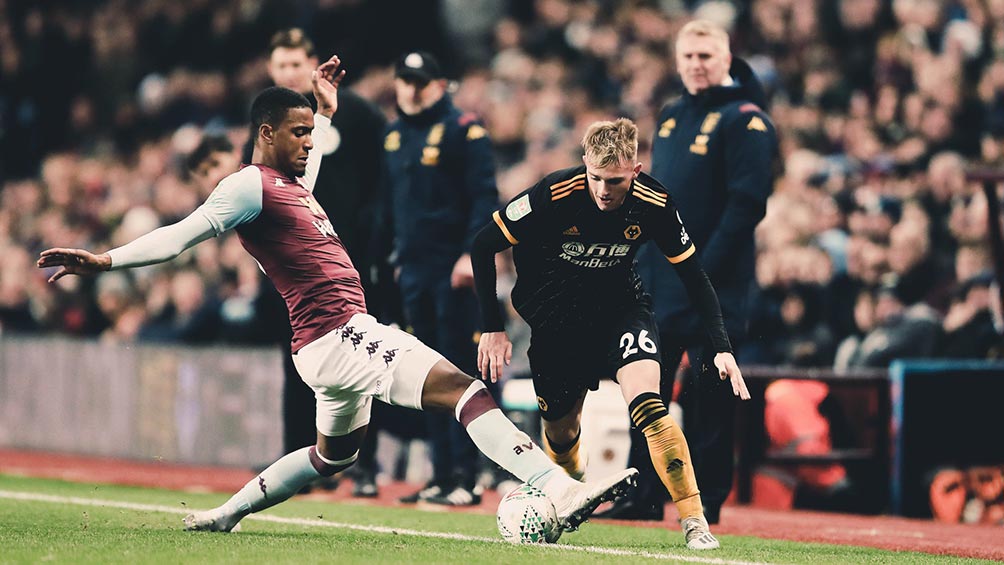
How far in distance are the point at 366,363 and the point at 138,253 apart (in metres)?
1.03

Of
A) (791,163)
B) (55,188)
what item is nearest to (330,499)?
(791,163)

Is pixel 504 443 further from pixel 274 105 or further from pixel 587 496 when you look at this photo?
pixel 274 105

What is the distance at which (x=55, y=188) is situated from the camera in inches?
757

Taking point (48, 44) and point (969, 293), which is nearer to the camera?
point (969, 293)

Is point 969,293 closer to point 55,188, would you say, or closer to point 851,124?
point 851,124

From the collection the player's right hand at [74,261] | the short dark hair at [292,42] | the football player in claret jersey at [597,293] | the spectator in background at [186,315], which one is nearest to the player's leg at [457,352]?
the short dark hair at [292,42]

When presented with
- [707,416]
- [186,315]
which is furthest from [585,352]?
[186,315]

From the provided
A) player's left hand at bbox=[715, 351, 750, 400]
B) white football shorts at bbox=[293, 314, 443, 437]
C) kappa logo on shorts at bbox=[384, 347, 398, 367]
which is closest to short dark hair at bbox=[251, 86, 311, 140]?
white football shorts at bbox=[293, 314, 443, 437]

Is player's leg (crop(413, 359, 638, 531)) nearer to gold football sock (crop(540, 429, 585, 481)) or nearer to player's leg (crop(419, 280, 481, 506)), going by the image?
gold football sock (crop(540, 429, 585, 481))

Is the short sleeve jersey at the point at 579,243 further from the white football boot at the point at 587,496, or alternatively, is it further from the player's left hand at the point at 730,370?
the white football boot at the point at 587,496

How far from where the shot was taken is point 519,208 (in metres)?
6.95

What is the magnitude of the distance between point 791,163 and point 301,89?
5217mm

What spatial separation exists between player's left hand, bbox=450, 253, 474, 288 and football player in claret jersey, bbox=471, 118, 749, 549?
157cm

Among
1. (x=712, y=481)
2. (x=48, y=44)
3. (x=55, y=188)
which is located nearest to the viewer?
(x=712, y=481)
